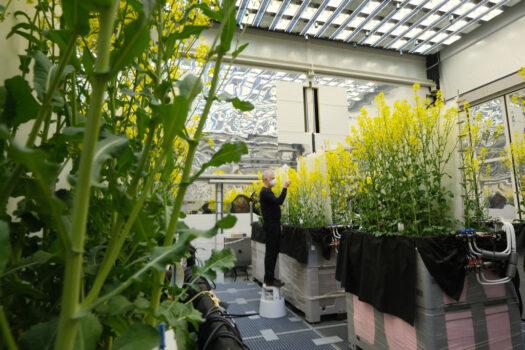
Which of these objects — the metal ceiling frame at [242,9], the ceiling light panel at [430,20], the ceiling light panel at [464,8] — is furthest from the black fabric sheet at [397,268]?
the ceiling light panel at [464,8]

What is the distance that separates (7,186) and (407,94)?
8238 mm

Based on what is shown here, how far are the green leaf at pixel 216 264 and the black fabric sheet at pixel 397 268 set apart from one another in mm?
1659

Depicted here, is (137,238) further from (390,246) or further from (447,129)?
(447,129)

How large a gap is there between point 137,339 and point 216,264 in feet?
1.17

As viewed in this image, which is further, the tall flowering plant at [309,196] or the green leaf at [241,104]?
the tall flowering plant at [309,196]

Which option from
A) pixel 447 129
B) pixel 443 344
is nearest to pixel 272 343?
pixel 443 344

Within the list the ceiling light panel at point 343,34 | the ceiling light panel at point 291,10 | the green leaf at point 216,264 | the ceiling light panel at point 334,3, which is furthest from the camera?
the ceiling light panel at point 343,34

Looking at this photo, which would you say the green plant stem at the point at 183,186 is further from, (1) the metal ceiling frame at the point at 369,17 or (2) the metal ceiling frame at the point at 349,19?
(1) the metal ceiling frame at the point at 369,17

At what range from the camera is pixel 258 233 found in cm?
509

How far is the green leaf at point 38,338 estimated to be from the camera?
1.17ft

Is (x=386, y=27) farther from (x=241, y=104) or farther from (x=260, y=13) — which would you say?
(x=241, y=104)

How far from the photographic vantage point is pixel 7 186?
38 centimetres

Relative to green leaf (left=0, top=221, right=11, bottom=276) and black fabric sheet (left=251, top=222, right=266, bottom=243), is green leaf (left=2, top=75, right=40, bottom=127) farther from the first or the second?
black fabric sheet (left=251, top=222, right=266, bottom=243)

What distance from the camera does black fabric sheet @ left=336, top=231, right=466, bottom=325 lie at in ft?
6.21
